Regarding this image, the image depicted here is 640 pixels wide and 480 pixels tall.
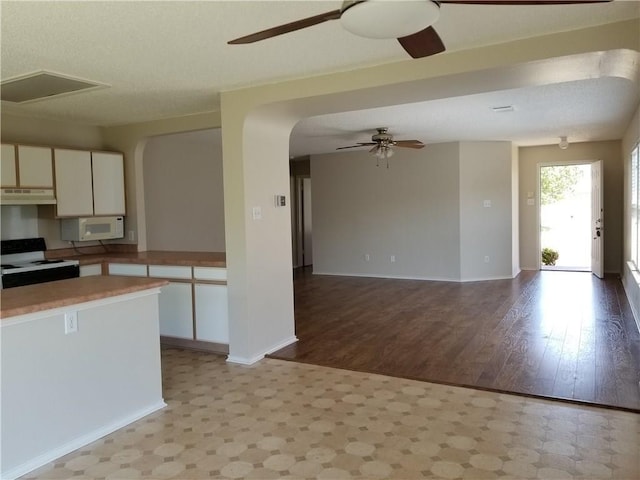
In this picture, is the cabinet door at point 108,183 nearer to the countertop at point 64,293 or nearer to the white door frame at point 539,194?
the countertop at point 64,293

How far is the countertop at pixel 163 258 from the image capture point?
446cm

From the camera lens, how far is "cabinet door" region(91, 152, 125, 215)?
5.26 meters

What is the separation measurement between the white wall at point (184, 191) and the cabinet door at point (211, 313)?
1683 mm

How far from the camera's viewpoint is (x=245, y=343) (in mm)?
4238

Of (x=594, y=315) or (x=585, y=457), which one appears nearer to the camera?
(x=585, y=457)

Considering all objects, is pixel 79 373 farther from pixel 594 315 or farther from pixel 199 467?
pixel 594 315

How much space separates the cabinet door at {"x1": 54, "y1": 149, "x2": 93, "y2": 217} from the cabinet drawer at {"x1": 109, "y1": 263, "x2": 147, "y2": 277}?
66 centimetres

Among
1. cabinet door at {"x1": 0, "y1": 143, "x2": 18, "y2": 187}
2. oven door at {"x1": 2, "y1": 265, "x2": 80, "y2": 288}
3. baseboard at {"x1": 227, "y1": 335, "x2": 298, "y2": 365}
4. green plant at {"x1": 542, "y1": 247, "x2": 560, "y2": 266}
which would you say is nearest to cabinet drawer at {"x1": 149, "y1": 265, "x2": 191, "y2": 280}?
oven door at {"x1": 2, "y1": 265, "x2": 80, "y2": 288}

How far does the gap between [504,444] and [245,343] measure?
7.49ft

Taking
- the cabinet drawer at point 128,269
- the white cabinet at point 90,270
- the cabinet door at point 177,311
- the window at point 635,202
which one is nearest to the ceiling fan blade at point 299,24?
the cabinet door at point 177,311

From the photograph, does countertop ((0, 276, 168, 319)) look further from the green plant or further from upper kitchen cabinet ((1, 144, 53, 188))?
the green plant

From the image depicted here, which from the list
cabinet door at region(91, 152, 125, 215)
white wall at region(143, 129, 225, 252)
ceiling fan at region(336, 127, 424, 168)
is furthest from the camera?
ceiling fan at region(336, 127, 424, 168)

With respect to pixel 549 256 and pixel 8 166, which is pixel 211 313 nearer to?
pixel 8 166

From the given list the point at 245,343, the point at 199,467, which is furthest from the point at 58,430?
the point at 245,343
